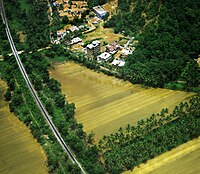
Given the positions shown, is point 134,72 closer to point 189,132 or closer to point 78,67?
point 78,67

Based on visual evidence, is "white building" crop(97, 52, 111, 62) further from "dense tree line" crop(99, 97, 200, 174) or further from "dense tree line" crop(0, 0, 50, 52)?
"dense tree line" crop(99, 97, 200, 174)

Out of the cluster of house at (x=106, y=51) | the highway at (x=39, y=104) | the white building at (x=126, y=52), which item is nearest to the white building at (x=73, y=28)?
the cluster of house at (x=106, y=51)

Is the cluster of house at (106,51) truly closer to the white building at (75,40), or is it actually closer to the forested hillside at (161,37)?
the forested hillside at (161,37)

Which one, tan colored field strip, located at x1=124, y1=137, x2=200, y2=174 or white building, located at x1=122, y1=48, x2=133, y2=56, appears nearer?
tan colored field strip, located at x1=124, y1=137, x2=200, y2=174

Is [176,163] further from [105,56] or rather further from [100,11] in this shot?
[100,11]

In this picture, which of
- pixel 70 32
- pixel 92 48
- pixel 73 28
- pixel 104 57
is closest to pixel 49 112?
pixel 104 57

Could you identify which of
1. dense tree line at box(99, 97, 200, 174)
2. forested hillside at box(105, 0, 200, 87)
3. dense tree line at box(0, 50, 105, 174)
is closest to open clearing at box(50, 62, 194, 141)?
dense tree line at box(0, 50, 105, 174)
